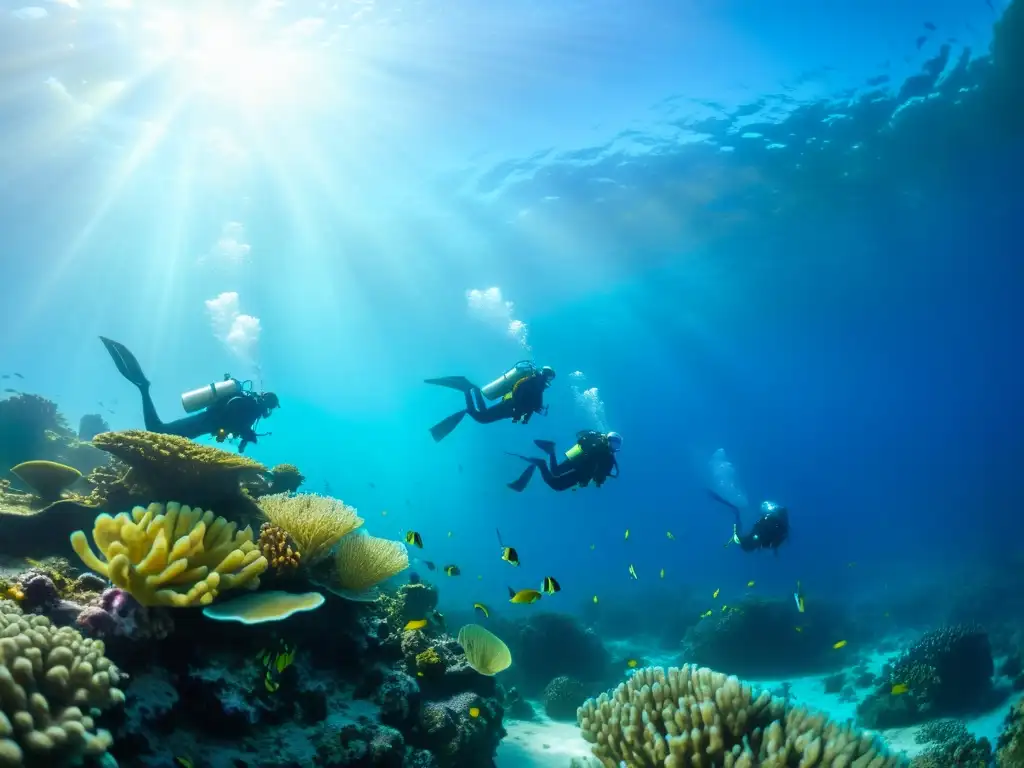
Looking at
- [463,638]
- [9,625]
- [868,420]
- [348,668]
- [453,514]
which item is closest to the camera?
[9,625]

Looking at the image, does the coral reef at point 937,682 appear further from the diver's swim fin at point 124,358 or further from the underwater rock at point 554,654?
the diver's swim fin at point 124,358

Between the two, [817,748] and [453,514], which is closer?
[817,748]

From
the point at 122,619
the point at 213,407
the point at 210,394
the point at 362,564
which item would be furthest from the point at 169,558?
the point at 213,407

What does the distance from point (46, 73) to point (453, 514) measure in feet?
475

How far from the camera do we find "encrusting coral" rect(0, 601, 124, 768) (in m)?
2.29

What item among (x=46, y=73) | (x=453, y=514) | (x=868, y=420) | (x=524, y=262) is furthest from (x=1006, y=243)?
(x=453, y=514)

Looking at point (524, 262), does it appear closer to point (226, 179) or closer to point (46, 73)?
point (226, 179)

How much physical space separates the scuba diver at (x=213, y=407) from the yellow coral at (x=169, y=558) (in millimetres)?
5333

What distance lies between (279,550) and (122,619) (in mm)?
1325

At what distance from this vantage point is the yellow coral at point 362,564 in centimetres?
516

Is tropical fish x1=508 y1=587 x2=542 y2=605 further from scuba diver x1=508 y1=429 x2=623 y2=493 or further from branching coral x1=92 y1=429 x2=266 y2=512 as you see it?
branching coral x1=92 y1=429 x2=266 y2=512

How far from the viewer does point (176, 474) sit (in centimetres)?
556

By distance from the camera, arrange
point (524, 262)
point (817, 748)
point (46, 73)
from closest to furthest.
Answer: point (817, 748)
point (46, 73)
point (524, 262)

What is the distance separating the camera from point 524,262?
135 feet
